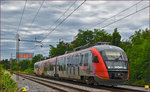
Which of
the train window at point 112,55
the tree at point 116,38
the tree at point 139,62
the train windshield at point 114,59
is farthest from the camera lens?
the tree at point 116,38

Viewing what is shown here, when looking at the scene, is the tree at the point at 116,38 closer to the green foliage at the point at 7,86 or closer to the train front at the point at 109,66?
the train front at the point at 109,66

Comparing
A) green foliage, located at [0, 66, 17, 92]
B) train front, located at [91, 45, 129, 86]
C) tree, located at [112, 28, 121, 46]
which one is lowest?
green foliage, located at [0, 66, 17, 92]

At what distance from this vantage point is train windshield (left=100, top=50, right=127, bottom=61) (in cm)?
1680

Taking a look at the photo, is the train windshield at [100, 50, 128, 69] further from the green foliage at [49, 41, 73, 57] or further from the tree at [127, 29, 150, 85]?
the green foliage at [49, 41, 73, 57]

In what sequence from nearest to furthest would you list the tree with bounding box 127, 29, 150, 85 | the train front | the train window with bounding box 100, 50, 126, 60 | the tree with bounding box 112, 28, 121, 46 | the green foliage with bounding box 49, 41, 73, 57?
the train front → the train window with bounding box 100, 50, 126, 60 → the tree with bounding box 127, 29, 150, 85 → the tree with bounding box 112, 28, 121, 46 → the green foliage with bounding box 49, 41, 73, 57

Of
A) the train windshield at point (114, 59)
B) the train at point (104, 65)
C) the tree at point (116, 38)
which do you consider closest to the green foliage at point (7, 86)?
the train at point (104, 65)

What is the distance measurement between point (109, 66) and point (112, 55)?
1071 mm

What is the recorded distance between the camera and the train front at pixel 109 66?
16.2 m

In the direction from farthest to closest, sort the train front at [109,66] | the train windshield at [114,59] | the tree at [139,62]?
the tree at [139,62]
the train windshield at [114,59]
the train front at [109,66]

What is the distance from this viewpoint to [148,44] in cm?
1895

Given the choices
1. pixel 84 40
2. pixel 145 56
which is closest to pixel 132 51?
pixel 145 56

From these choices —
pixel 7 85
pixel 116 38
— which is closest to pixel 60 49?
pixel 116 38

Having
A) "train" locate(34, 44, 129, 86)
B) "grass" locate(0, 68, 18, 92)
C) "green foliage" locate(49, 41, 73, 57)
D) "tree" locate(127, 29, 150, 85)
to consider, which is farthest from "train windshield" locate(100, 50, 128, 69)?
"green foliage" locate(49, 41, 73, 57)

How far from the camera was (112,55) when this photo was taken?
17.0 metres
